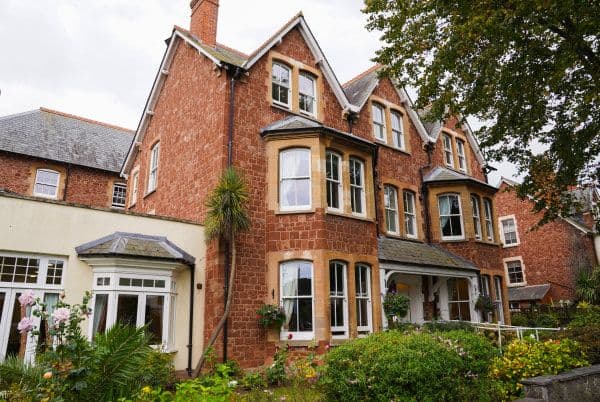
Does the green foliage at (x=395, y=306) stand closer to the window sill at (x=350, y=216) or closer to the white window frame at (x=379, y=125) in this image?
the window sill at (x=350, y=216)

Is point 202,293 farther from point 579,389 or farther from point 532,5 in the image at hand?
point 532,5

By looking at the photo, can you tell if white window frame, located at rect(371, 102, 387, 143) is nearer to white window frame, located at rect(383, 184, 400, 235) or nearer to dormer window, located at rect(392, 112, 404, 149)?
dormer window, located at rect(392, 112, 404, 149)

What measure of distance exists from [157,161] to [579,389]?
15.5 meters

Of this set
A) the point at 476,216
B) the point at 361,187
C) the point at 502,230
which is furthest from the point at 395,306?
the point at 502,230

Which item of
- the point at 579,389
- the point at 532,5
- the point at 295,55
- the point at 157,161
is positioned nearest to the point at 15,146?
the point at 157,161

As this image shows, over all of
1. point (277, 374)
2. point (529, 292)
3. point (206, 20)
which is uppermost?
point (206, 20)

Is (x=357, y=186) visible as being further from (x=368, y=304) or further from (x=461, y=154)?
(x=461, y=154)

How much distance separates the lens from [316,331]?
12062 millimetres

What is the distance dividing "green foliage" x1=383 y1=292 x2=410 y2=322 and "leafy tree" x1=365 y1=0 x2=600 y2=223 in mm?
5413

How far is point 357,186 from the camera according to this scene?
47.5 feet

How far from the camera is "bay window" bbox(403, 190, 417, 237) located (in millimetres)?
17905

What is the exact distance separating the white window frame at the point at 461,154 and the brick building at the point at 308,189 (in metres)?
2.01

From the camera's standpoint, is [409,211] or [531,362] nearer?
[531,362]

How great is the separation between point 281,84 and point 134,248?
761cm
